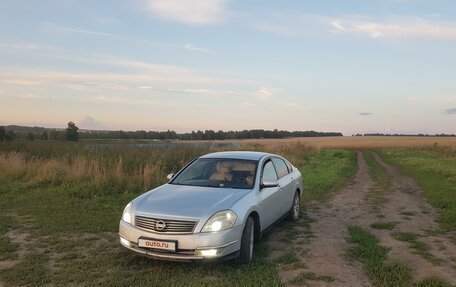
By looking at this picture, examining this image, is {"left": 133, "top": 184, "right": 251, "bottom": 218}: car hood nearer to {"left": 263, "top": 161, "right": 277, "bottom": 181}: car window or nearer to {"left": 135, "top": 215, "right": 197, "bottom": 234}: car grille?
{"left": 135, "top": 215, "right": 197, "bottom": 234}: car grille

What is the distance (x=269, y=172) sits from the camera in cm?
766

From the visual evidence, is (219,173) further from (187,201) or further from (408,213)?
(408,213)

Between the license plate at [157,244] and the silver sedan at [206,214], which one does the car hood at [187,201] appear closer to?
the silver sedan at [206,214]

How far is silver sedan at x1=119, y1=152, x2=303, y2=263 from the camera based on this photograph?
5359 mm

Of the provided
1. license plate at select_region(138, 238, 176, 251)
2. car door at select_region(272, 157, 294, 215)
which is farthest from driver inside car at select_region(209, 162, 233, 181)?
license plate at select_region(138, 238, 176, 251)

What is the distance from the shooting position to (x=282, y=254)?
637 centimetres

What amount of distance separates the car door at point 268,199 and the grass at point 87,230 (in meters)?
0.47

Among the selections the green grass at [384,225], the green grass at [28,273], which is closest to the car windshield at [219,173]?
the green grass at [28,273]

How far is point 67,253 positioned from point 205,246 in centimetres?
247

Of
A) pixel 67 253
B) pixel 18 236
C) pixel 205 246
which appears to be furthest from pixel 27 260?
pixel 205 246

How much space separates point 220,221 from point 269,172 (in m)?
2.34

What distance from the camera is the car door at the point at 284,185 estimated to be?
7.88 metres

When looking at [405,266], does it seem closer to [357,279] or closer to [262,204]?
[357,279]

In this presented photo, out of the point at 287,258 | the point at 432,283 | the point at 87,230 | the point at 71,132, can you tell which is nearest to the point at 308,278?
the point at 287,258
